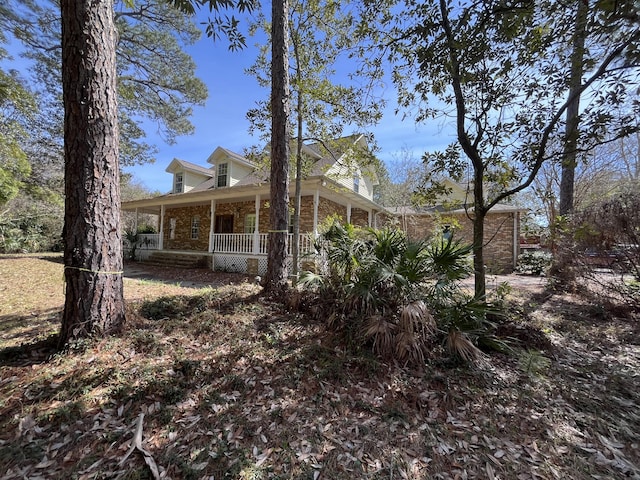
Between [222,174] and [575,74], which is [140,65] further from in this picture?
[575,74]

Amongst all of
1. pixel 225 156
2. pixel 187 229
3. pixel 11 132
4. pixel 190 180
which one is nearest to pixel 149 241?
pixel 187 229

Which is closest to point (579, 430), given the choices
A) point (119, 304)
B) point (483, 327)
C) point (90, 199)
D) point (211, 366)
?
point (483, 327)

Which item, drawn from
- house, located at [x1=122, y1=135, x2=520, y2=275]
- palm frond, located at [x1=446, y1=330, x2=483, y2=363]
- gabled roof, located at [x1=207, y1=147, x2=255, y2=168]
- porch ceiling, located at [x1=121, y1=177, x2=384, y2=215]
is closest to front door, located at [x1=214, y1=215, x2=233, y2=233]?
house, located at [x1=122, y1=135, x2=520, y2=275]

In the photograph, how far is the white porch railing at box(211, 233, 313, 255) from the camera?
1065 centimetres

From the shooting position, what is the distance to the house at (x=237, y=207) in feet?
33.0

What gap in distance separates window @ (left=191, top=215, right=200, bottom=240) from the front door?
117 centimetres

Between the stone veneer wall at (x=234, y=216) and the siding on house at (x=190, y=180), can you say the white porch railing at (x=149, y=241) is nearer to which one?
the stone veneer wall at (x=234, y=216)

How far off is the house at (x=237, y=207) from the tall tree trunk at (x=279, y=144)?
8.10ft

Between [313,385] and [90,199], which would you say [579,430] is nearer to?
[313,385]

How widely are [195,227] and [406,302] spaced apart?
1453 cm

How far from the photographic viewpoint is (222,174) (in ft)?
46.2

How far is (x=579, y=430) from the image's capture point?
2.50m

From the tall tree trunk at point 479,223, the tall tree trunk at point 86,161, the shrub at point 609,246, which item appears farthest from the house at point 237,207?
the shrub at point 609,246

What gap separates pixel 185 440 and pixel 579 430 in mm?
3364
